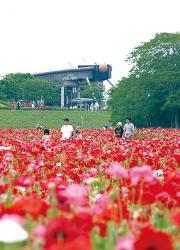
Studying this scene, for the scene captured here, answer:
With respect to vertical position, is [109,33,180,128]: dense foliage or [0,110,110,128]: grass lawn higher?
[109,33,180,128]: dense foliage

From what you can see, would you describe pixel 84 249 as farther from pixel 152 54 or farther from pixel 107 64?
pixel 107 64

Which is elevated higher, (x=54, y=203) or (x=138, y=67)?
(x=138, y=67)

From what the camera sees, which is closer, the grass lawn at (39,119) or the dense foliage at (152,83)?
the dense foliage at (152,83)

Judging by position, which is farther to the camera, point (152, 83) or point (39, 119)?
point (39, 119)

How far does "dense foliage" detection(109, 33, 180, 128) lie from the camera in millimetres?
43156

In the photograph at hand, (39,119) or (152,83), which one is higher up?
(152,83)

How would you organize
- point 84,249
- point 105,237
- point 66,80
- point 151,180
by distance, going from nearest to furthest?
point 84,249
point 105,237
point 151,180
point 66,80

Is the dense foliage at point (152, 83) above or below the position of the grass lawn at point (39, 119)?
above

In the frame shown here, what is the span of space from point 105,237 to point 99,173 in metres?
4.96

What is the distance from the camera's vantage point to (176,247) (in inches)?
80.2

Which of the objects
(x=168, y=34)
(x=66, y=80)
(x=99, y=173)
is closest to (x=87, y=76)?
(x=66, y=80)

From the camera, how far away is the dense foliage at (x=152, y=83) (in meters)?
43.2

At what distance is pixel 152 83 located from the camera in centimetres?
4338

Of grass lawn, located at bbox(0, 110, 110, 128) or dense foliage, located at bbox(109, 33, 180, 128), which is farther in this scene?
grass lawn, located at bbox(0, 110, 110, 128)
